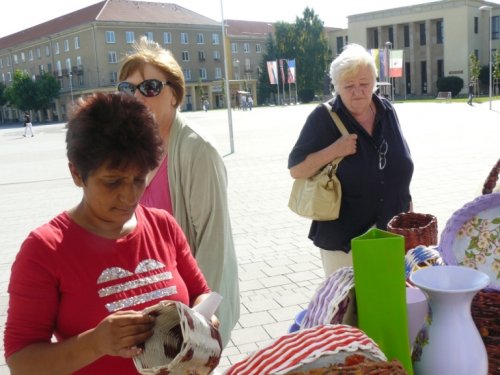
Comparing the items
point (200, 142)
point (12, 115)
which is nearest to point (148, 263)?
point (200, 142)

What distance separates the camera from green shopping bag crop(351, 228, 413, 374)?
1.11 meters

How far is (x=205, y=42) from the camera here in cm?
7288

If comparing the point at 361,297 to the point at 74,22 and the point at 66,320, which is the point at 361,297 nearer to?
the point at 66,320

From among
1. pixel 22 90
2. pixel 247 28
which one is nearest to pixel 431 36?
pixel 247 28

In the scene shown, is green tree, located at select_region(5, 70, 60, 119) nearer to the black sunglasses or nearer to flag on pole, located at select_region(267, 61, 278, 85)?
flag on pole, located at select_region(267, 61, 278, 85)

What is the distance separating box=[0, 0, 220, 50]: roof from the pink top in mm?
66031

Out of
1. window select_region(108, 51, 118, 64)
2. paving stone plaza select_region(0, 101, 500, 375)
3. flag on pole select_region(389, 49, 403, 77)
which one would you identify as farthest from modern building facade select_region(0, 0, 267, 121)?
paving stone plaza select_region(0, 101, 500, 375)

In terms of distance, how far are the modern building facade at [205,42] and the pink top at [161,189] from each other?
53.7m

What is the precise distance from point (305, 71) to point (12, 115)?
4686 centimetres

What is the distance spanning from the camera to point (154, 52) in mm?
2377

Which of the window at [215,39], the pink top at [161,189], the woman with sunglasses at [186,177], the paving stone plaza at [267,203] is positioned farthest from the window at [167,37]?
the pink top at [161,189]

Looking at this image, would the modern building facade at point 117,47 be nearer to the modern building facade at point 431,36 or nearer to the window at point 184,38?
the window at point 184,38

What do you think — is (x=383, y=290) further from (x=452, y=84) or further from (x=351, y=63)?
(x=452, y=84)

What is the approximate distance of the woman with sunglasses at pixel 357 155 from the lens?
2699 millimetres
